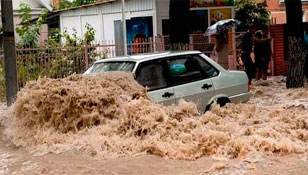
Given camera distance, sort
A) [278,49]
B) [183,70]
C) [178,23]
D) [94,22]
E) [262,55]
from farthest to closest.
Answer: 1. [94,22]
2. [278,49]
3. [262,55]
4. [178,23]
5. [183,70]

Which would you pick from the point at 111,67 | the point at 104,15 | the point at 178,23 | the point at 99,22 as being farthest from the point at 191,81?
the point at 99,22

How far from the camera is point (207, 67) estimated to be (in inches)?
383

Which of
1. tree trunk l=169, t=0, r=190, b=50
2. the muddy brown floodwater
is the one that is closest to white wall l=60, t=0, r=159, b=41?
tree trunk l=169, t=0, r=190, b=50

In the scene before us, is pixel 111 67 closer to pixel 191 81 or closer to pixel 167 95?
pixel 167 95

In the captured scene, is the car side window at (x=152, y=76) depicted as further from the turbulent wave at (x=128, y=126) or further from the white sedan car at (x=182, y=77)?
the turbulent wave at (x=128, y=126)

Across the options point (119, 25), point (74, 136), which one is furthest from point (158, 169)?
point (119, 25)

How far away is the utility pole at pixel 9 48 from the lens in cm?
1030

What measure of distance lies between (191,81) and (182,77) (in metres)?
0.19

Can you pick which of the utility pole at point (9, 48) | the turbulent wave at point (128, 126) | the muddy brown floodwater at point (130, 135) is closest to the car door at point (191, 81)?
the muddy brown floodwater at point (130, 135)

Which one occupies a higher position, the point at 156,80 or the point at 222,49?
the point at 222,49

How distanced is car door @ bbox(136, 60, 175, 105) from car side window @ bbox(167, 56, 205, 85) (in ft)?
0.57

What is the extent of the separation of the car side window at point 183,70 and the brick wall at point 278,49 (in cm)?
1025

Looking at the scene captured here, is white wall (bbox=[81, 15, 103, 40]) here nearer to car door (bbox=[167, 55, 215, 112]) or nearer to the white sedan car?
the white sedan car

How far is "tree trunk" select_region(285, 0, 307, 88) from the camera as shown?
1476cm
